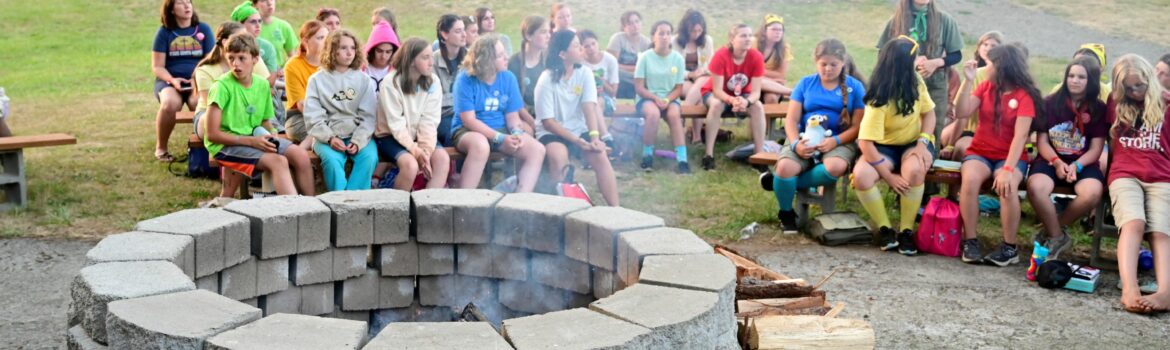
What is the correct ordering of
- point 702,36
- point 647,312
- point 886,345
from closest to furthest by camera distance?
1. point 647,312
2. point 886,345
3. point 702,36

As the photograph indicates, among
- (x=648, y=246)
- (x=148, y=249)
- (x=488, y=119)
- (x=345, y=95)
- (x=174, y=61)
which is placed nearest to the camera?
(x=148, y=249)

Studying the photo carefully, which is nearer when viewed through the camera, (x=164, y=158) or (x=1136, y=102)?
(x=1136, y=102)

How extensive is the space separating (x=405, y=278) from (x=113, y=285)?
165cm

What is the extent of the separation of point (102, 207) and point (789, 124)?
4.58 metres

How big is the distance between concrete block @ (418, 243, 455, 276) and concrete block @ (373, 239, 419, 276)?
27 mm

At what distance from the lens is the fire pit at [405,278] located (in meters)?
3.99

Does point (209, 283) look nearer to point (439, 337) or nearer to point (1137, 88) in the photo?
point (439, 337)

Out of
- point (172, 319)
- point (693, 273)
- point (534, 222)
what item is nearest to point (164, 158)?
point (534, 222)

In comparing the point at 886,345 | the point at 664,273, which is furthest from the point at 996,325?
the point at 664,273

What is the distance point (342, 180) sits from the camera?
787 centimetres

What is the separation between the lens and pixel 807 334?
518 centimetres

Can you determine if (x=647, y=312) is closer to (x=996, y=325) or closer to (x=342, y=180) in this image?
(x=996, y=325)

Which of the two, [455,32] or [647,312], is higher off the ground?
[455,32]

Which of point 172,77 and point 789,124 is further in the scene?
point 172,77
